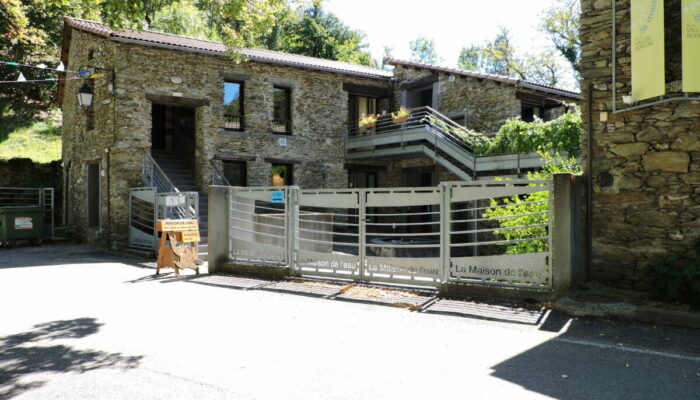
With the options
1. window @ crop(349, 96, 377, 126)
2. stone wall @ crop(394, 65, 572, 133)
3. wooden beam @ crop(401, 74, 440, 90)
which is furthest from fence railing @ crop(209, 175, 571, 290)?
wooden beam @ crop(401, 74, 440, 90)

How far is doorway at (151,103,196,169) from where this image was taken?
61.8 feet

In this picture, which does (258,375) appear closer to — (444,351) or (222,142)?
(444,351)

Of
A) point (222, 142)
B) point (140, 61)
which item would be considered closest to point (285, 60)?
point (222, 142)

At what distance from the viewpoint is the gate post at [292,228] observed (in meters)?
8.73

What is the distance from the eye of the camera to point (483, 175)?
1448cm

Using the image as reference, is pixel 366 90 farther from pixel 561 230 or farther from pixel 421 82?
pixel 561 230

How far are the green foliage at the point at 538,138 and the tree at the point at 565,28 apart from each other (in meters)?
13.4

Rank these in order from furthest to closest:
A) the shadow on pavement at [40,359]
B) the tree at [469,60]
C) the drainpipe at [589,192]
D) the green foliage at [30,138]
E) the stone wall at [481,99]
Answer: the tree at [469,60]
the green foliage at [30,138]
the stone wall at [481,99]
the drainpipe at [589,192]
the shadow on pavement at [40,359]

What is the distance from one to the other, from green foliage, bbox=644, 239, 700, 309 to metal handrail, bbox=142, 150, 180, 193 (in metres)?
12.5

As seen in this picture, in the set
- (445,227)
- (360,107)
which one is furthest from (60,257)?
(360,107)

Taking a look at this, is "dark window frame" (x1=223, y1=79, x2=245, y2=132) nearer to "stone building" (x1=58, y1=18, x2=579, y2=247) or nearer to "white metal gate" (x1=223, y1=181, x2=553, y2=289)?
"stone building" (x1=58, y1=18, x2=579, y2=247)

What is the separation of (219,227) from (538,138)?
320 inches

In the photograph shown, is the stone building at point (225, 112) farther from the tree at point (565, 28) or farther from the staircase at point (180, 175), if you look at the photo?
the tree at point (565, 28)

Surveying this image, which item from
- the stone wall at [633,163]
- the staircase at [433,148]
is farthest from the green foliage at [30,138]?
the stone wall at [633,163]
